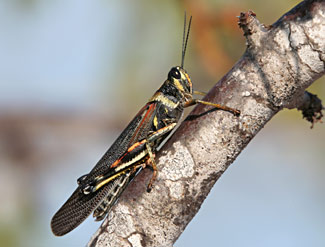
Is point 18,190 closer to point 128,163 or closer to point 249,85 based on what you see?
point 128,163

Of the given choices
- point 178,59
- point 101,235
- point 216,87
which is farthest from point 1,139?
point 216,87

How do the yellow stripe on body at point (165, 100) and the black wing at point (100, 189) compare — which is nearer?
the black wing at point (100, 189)

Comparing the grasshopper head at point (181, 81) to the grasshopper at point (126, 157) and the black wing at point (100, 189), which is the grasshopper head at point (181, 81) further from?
the black wing at point (100, 189)

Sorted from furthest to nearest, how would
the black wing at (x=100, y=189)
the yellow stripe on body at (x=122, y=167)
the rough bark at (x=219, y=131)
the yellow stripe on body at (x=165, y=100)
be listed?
the yellow stripe on body at (x=165, y=100), the black wing at (x=100, y=189), the yellow stripe on body at (x=122, y=167), the rough bark at (x=219, y=131)

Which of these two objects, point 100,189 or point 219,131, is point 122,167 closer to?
point 100,189

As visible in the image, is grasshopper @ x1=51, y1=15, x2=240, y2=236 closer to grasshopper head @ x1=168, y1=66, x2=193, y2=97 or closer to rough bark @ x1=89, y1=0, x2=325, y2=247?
grasshopper head @ x1=168, y1=66, x2=193, y2=97

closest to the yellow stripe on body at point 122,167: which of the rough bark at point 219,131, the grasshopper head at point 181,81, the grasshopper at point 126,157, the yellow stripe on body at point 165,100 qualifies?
the grasshopper at point 126,157

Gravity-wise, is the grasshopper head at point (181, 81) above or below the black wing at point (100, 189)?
above

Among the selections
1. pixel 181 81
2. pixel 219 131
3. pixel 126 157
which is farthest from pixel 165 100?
pixel 219 131
